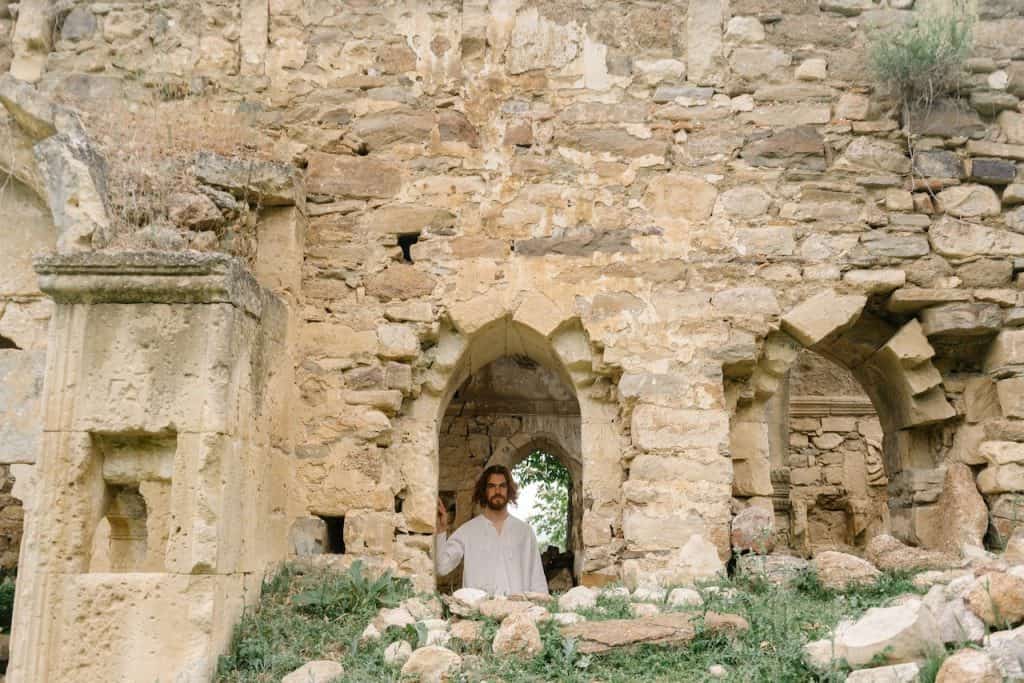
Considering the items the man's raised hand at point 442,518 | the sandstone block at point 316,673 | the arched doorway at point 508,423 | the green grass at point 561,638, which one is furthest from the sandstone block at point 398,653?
the arched doorway at point 508,423

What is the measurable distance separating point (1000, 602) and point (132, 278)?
3.62 m

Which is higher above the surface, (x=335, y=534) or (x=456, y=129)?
(x=456, y=129)

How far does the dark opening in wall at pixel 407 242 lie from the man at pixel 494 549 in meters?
1.44

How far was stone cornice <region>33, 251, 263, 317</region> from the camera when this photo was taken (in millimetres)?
4305

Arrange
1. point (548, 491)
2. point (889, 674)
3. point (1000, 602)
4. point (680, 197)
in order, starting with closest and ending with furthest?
point (889, 674) → point (1000, 602) → point (680, 197) → point (548, 491)

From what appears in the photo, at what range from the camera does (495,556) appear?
240 inches

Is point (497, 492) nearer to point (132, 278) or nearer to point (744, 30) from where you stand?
point (132, 278)

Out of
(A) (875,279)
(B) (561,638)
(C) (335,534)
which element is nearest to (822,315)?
(A) (875,279)

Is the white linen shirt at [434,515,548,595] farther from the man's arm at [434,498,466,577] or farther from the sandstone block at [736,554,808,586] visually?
the sandstone block at [736,554,808,586]

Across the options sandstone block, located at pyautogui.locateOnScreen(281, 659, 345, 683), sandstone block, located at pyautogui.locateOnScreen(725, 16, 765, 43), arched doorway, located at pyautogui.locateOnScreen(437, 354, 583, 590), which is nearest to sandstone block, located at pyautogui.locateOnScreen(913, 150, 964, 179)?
sandstone block, located at pyautogui.locateOnScreen(725, 16, 765, 43)

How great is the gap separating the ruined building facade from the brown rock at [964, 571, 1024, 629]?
5.34 ft

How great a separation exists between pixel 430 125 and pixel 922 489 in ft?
11.6

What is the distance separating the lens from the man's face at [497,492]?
6.27 meters

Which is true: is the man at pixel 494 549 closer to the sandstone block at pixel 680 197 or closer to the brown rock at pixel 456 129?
the sandstone block at pixel 680 197
